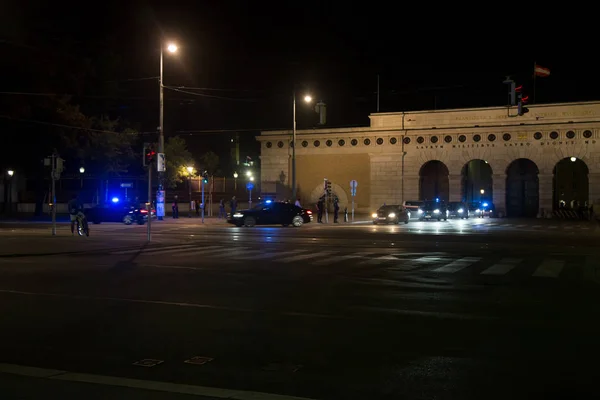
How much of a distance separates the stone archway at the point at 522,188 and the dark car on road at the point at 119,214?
4067 centimetres

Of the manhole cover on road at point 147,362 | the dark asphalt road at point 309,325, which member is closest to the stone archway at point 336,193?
the dark asphalt road at point 309,325

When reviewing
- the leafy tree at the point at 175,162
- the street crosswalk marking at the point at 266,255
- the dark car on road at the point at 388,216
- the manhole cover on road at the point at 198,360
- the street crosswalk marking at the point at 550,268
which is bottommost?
the manhole cover on road at the point at 198,360

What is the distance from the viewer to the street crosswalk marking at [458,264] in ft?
50.9

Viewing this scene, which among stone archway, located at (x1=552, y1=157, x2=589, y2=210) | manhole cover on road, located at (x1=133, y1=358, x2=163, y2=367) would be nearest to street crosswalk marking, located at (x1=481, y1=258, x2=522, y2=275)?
manhole cover on road, located at (x1=133, y1=358, x2=163, y2=367)

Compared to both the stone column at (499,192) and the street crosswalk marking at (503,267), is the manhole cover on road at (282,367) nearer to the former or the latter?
the street crosswalk marking at (503,267)

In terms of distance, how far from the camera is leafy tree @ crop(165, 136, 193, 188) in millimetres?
64312

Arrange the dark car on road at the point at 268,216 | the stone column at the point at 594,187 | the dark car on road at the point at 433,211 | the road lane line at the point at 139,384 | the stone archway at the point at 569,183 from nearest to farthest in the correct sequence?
the road lane line at the point at 139,384, the dark car on road at the point at 268,216, the dark car on road at the point at 433,211, the stone column at the point at 594,187, the stone archway at the point at 569,183

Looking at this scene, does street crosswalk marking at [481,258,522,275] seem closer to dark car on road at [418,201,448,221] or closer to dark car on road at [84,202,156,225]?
dark car on road at [84,202,156,225]

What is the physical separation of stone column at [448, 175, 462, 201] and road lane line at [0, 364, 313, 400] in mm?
56637

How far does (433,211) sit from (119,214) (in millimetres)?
24559

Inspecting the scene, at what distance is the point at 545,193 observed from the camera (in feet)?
189

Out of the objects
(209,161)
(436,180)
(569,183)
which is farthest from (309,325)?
(569,183)

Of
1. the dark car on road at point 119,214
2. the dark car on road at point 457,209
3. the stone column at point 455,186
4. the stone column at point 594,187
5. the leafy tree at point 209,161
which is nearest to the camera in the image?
the dark car on road at point 119,214

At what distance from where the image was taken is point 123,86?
182 feet
